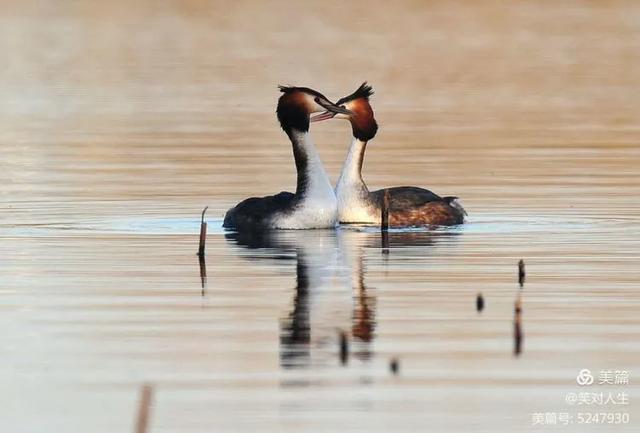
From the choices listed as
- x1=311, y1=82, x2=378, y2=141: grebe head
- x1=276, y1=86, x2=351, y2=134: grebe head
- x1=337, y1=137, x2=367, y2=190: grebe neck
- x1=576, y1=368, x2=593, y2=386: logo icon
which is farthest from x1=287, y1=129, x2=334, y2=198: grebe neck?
x1=576, y1=368, x2=593, y2=386: logo icon

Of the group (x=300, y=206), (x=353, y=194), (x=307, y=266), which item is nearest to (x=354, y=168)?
(x=353, y=194)

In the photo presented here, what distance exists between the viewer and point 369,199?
20.9m

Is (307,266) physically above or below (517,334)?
above

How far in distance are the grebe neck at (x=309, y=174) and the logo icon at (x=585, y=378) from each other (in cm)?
839

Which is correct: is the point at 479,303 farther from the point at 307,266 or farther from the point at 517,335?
the point at 307,266

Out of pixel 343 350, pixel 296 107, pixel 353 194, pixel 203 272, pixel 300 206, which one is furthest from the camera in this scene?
pixel 353 194

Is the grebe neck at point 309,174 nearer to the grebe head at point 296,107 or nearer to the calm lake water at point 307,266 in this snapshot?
the grebe head at point 296,107

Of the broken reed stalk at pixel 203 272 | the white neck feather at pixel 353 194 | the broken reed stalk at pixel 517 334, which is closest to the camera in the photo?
the broken reed stalk at pixel 517 334

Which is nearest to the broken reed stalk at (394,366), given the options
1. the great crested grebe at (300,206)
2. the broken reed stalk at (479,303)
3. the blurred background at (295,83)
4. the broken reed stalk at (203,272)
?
the broken reed stalk at (479,303)

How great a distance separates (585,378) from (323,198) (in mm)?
8584

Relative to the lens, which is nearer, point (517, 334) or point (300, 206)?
point (517, 334)

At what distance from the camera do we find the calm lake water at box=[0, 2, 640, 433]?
11.2m

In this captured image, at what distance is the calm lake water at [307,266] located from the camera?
11.2 meters

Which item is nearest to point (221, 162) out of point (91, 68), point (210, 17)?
point (91, 68)
